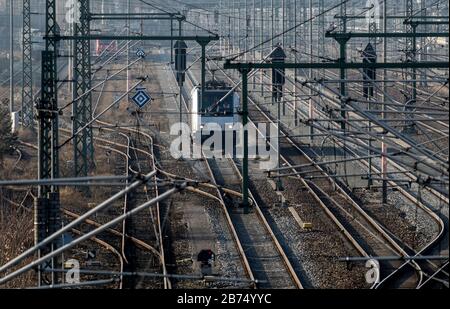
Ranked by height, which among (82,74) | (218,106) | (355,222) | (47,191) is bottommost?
(355,222)

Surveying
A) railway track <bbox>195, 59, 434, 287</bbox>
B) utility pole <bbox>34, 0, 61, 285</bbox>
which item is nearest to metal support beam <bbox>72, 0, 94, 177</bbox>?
railway track <bbox>195, 59, 434, 287</bbox>

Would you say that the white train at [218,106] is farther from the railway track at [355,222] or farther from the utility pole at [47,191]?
the utility pole at [47,191]

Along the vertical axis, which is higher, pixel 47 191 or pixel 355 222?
pixel 47 191

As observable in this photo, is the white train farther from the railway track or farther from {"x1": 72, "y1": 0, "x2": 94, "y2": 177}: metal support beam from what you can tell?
{"x1": 72, "y1": 0, "x2": 94, "y2": 177}: metal support beam

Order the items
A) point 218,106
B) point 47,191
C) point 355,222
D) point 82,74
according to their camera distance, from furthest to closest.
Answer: point 218,106 → point 82,74 → point 355,222 → point 47,191

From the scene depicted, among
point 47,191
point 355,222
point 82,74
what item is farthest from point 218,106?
point 47,191

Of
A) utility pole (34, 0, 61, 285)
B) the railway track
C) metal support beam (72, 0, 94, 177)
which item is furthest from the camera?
metal support beam (72, 0, 94, 177)

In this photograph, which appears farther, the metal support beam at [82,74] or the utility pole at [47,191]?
the metal support beam at [82,74]

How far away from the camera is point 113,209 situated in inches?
614

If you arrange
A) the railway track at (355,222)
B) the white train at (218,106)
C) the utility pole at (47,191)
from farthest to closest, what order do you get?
1. the white train at (218,106)
2. the railway track at (355,222)
3. the utility pole at (47,191)

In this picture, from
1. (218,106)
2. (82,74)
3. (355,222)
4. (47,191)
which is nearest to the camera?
(47,191)

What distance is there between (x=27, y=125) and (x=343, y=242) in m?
14.4

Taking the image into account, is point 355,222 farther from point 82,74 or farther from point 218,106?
point 218,106

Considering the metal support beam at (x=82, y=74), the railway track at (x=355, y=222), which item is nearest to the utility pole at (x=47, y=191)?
the railway track at (x=355, y=222)
